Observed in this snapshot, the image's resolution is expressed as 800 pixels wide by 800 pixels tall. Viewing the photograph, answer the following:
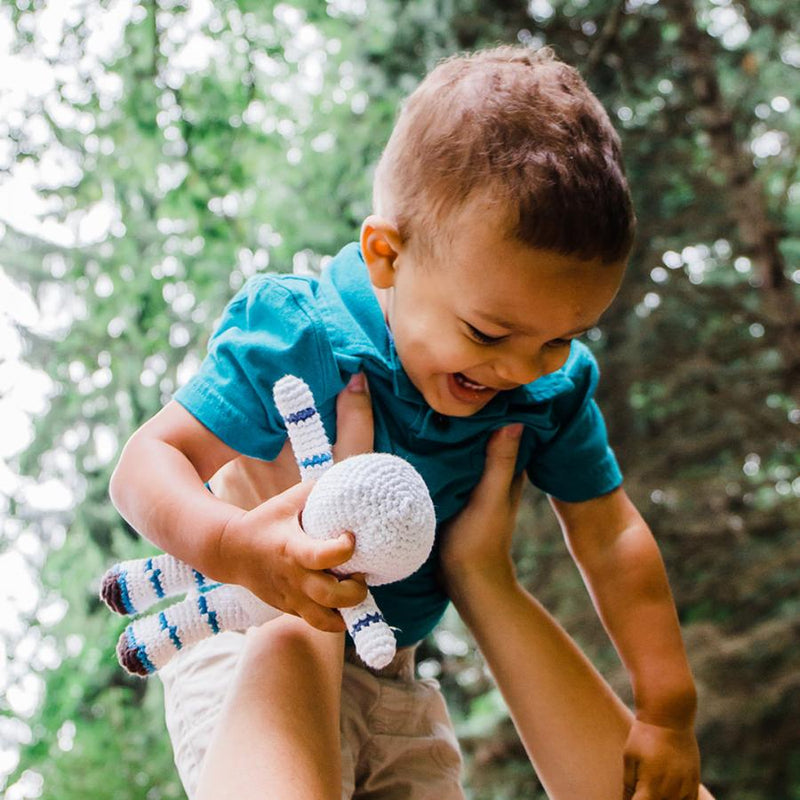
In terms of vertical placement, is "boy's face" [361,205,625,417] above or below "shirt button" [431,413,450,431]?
above

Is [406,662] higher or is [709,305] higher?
[406,662]

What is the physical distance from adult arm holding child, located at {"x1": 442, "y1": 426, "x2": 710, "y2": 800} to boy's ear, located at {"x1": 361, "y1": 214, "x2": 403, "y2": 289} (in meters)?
0.23

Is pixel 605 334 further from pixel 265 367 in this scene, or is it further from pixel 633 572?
pixel 265 367

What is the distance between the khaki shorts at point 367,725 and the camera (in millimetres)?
1109

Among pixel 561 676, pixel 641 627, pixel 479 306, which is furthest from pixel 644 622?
pixel 479 306

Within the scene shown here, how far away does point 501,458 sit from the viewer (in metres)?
1.14

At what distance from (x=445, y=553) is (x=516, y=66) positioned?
0.56 meters

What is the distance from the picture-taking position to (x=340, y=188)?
8.17 feet

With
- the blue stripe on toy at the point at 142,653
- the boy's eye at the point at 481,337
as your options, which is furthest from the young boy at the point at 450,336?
the blue stripe on toy at the point at 142,653

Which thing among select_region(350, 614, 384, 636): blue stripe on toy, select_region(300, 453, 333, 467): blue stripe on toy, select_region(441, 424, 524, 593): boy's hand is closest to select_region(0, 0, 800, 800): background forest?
select_region(441, 424, 524, 593): boy's hand

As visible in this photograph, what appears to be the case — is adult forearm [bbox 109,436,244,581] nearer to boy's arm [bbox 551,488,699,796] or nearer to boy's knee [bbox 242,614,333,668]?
boy's knee [bbox 242,614,333,668]

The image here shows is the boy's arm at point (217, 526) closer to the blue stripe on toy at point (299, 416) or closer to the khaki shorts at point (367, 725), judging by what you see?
the blue stripe on toy at point (299, 416)

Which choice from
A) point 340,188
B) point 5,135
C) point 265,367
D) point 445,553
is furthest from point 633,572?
point 5,135

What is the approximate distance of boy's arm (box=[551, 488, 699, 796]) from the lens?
109cm
